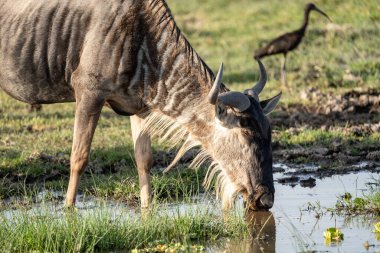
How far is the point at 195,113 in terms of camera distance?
7289 mm

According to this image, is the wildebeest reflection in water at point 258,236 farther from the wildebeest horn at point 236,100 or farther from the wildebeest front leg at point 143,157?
the wildebeest front leg at point 143,157

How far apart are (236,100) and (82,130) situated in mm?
1366

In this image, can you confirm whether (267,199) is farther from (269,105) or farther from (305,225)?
(269,105)

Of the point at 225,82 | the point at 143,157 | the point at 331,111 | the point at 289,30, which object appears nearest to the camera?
the point at 143,157

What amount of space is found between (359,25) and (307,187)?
25.3 ft

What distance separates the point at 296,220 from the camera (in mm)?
7039

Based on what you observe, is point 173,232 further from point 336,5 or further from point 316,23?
point 336,5

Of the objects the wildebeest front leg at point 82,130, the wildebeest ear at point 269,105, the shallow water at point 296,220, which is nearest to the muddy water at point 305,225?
the shallow water at point 296,220

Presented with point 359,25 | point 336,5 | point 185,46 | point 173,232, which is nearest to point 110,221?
point 173,232

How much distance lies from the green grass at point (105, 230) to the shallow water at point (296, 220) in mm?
87

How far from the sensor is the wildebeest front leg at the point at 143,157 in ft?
25.5

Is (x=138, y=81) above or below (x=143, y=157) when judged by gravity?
above

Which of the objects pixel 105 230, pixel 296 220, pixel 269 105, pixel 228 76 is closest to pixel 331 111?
pixel 228 76

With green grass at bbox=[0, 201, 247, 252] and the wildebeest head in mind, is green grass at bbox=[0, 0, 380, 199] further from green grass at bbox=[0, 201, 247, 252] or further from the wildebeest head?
the wildebeest head
